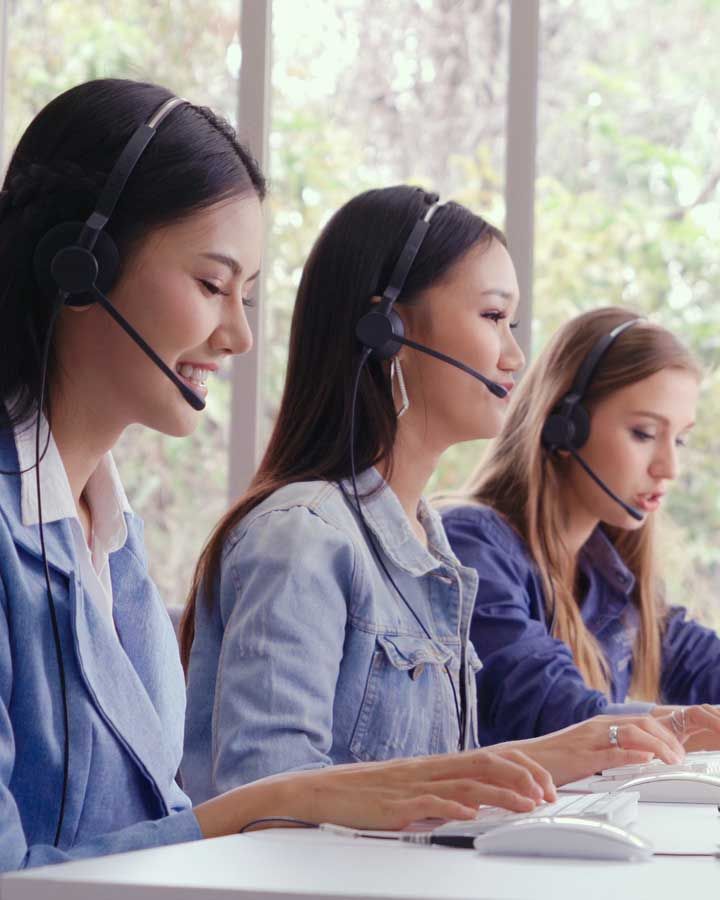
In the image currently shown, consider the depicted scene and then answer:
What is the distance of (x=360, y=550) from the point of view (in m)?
1.66

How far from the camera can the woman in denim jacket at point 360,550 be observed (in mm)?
1469

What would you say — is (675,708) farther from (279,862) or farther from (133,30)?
(133,30)

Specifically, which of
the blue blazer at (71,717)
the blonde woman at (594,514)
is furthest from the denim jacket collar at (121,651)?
the blonde woman at (594,514)

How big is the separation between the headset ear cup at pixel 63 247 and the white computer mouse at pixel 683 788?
2.24 ft

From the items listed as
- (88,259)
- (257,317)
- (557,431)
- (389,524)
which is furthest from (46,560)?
(257,317)

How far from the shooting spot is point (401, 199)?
192cm

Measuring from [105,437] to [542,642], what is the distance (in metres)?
1.02

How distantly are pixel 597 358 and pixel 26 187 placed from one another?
1.40 meters

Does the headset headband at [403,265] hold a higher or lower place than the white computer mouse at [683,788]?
higher

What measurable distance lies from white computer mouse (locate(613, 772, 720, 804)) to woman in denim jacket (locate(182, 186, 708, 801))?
0.11 ft

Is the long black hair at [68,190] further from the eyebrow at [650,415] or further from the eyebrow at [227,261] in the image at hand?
the eyebrow at [650,415]

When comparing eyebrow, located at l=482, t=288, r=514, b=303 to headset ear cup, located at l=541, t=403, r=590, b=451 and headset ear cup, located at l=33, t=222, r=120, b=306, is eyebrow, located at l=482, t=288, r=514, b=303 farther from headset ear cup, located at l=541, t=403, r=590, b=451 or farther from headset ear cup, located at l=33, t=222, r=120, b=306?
headset ear cup, located at l=33, t=222, r=120, b=306

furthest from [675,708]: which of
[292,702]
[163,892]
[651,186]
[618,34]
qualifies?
[618,34]

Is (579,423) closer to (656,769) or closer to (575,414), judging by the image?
(575,414)
